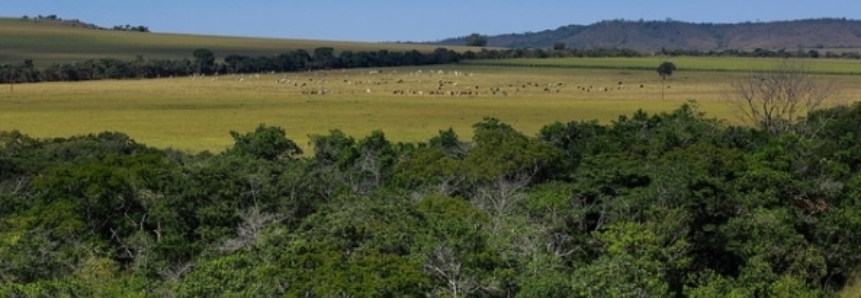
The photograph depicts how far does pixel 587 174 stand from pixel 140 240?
15.7 metres

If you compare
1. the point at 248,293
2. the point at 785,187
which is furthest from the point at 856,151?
the point at 248,293

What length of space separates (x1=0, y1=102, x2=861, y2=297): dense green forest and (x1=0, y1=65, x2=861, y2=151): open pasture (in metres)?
28.8

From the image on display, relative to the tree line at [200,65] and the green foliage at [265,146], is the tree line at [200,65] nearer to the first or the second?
the tree line at [200,65]

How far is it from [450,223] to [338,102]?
73657mm

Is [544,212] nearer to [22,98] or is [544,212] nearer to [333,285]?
[333,285]

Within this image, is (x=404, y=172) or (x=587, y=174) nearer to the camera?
(x=587, y=174)

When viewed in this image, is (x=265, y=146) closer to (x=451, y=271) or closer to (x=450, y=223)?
(x=450, y=223)

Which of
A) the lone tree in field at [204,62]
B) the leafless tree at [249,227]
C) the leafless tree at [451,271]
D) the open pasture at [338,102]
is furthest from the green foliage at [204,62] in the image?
the leafless tree at [451,271]

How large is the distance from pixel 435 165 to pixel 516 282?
1381 centimetres

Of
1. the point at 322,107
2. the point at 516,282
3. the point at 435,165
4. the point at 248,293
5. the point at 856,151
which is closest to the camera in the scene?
the point at 248,293

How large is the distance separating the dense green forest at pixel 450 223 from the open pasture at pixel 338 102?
2882 centimetres

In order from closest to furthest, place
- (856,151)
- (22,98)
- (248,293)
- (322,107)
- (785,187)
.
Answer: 1. (248,293)
2. (785,187)
3. (856,151)
4. (322,107)
5. (22,98)

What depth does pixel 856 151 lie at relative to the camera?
150ft

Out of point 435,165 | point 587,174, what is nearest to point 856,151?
point 587,174
